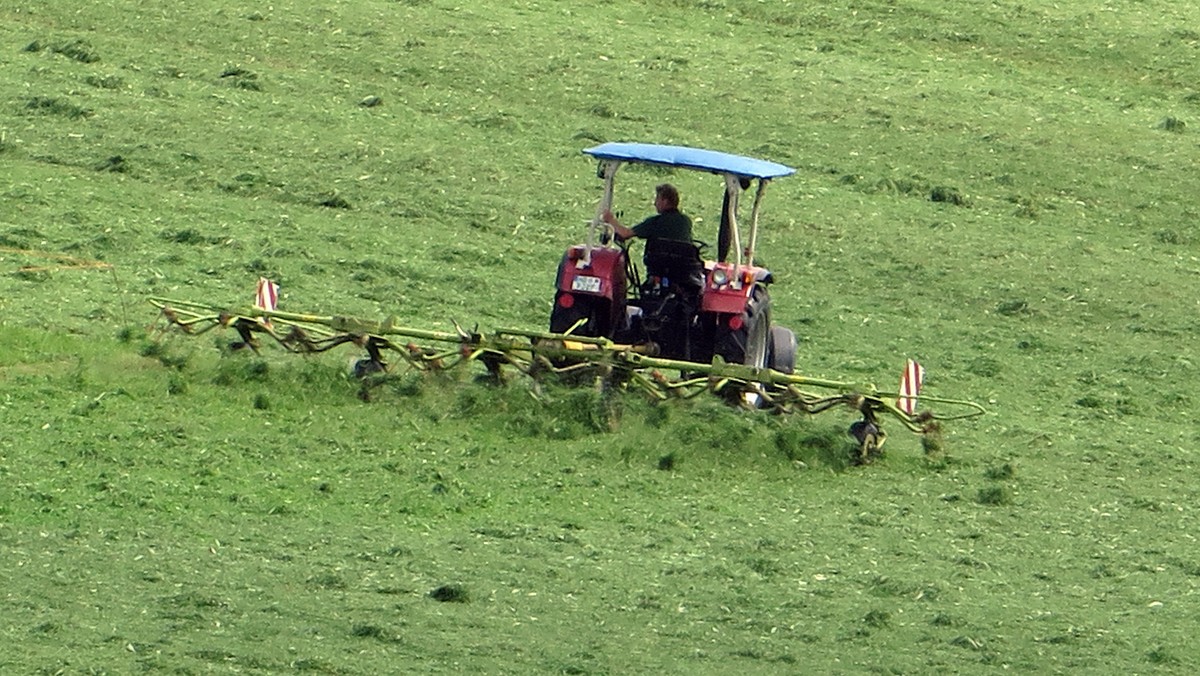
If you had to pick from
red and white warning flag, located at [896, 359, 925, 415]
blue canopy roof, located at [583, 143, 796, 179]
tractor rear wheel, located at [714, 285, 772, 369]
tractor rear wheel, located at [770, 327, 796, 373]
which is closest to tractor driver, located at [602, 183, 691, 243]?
blue canopy roof, located at [583, 143, 796, 179]

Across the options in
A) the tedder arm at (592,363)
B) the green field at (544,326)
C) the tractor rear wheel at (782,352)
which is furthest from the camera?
the tractor rear wheel at (782,352)

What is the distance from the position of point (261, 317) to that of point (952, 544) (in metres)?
4.67

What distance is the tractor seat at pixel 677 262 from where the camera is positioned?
14062 millimetres

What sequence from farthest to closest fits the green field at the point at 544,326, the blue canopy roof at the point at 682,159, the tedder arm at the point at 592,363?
the blue canopy roof at the point at 682,159 → the tedder arm at the point at 592,363 → the green field at the point at 544,326

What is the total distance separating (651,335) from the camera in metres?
14.2

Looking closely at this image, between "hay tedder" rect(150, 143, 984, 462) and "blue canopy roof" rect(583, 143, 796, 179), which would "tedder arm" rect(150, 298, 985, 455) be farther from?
"blue canopy roof" rect(583, 143, 796, 179)

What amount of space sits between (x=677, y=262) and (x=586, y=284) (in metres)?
0.59

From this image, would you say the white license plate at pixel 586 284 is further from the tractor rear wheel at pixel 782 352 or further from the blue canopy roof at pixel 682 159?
the tractor rear wheel at pixel 782 352

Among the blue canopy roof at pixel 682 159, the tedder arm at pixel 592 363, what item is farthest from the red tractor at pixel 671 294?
the tedder arm at pixel 592 363

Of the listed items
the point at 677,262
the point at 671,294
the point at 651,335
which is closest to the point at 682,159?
the point at 677,262

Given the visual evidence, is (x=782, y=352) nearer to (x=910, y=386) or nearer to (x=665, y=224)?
(x=665, y=224)

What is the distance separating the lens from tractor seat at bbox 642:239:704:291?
14062mm

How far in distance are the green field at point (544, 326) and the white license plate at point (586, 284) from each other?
102 cm

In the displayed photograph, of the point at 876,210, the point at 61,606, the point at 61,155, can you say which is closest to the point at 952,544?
the point at 61,606
